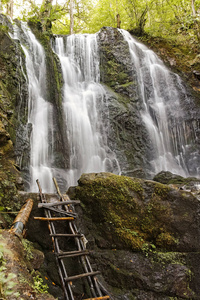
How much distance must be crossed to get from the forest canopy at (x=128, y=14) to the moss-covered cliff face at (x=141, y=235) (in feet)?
41.0

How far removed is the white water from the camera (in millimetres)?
12148

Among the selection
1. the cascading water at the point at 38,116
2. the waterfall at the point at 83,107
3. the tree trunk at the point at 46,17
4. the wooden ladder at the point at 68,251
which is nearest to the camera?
the wooden ladder at the point at 68,251

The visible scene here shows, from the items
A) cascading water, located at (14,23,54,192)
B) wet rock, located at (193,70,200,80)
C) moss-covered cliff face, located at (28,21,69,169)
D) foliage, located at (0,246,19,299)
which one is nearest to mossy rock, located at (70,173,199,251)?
foliage, located at (0,246,19,299)

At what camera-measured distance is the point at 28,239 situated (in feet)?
14.8

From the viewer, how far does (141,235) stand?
16.3ft

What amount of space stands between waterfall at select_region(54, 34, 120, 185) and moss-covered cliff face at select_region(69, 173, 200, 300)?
402cm

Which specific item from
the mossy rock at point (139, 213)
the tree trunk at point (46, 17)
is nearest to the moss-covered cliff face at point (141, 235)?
the mossy rock at point (139, 213)

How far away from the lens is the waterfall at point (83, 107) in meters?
10.4

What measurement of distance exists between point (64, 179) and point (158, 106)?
8.21 meters

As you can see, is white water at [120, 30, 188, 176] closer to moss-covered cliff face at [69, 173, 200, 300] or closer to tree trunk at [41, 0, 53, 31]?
tree trunk at [41, 0, 53, 31]

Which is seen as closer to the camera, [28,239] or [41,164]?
[28,239]

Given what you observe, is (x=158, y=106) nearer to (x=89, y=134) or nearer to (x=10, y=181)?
(x=89, y=134)

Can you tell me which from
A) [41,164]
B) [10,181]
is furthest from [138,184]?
[41,164]

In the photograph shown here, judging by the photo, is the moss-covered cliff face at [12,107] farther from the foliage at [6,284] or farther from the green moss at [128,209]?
the foliage at [6,284]
